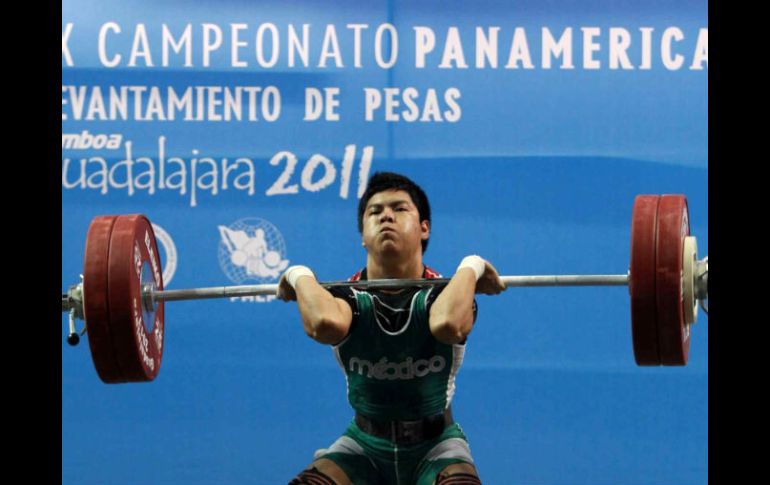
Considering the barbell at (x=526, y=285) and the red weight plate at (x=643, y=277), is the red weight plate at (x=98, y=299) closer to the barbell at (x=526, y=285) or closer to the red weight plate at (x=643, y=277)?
the barbell at (x=526, y=285)

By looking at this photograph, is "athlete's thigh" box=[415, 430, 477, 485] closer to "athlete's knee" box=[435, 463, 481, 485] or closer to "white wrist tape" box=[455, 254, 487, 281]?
"athlete's knee" box=[435, 463, 481, 485]

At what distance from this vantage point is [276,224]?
4848 millimetres

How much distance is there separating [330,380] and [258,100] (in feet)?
3.07

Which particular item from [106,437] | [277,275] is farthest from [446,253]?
[106,437]

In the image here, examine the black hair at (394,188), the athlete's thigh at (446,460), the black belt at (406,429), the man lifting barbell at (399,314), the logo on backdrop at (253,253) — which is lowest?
the athlete's thigh at (446,460)

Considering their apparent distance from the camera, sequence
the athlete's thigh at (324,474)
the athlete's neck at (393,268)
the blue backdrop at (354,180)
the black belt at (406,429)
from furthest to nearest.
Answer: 1. the blue backdrop at (354,180)
2. the athlete's neck at (393,268)
3. the black belt at (406,429)
4. the athlete's thigh at (324,474)

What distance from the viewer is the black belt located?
148 inches

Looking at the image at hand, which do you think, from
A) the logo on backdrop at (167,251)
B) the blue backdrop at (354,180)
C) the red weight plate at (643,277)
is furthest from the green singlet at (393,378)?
the logo on backdrop at (167,251)

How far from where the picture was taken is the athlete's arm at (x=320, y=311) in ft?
11.8

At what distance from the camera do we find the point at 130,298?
385 cm

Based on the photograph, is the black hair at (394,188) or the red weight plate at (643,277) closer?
the red weight plate at (643,277)

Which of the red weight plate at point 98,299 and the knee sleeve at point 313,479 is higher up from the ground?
the red weight plate at point 98,299

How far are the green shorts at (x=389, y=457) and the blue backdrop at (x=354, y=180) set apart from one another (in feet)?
3.29

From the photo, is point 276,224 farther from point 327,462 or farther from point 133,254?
point 327,462
